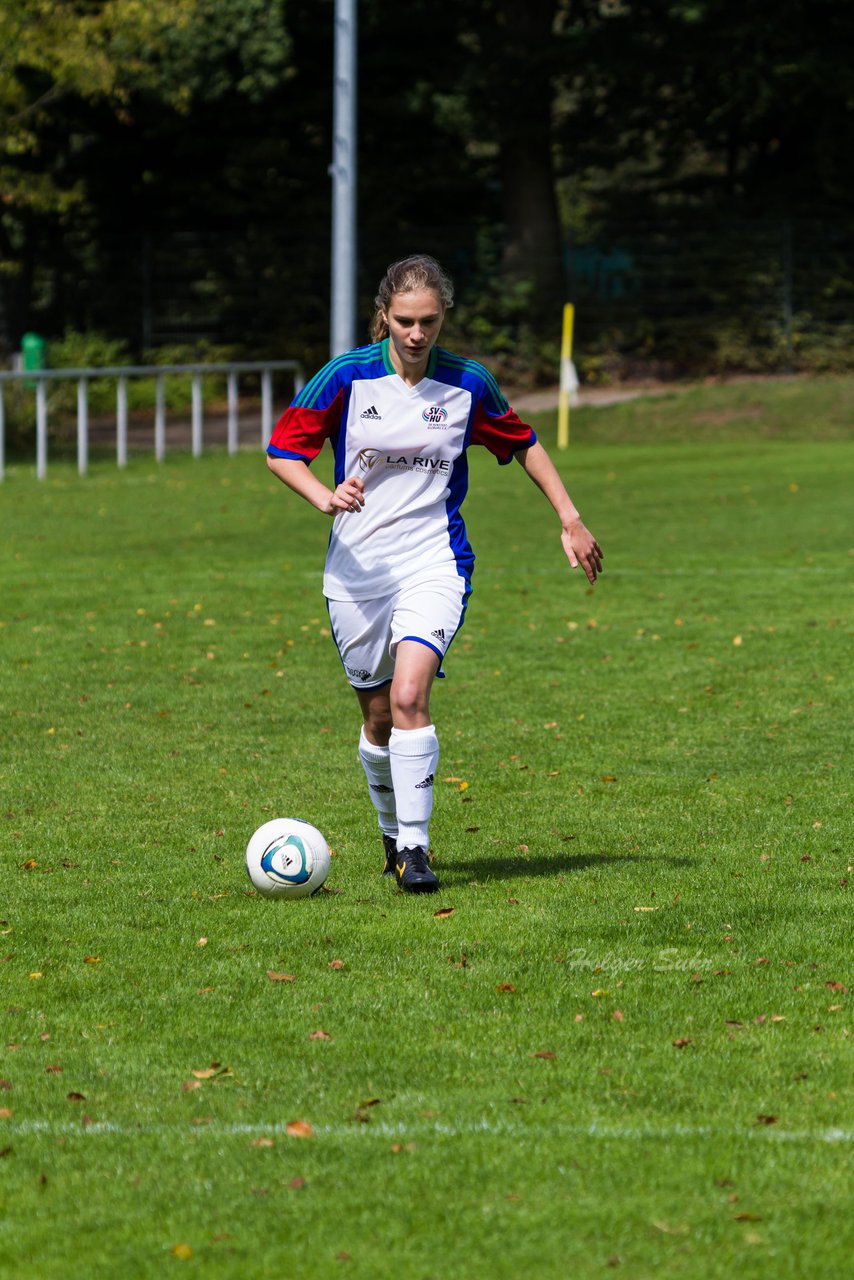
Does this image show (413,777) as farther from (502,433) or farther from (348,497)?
(502,433)

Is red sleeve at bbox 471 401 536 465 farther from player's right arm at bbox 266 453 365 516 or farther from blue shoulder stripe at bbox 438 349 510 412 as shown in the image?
player's right arm at bbox 266 453 365 516

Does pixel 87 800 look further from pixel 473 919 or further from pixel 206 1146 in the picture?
pixel 206 1146

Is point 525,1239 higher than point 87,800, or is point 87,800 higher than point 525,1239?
point 525,1239

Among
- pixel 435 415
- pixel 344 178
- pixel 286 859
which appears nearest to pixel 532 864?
pixel 286 859

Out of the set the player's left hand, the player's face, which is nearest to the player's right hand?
the player's face

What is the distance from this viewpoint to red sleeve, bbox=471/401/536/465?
6.56 metres

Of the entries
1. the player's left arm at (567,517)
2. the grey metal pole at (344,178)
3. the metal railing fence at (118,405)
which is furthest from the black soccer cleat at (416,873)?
the grey metal pole at (344,178)

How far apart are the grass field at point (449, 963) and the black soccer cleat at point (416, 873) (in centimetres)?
8

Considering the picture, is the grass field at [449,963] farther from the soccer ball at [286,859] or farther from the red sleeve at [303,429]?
the red sleeve at [303,429]

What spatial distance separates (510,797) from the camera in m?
8.06

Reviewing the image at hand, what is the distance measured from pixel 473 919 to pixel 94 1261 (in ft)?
8.58

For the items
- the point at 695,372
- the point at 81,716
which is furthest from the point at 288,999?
the point at 695,372

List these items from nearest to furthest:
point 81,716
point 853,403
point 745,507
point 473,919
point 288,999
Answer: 1. point 288,999
2. point 473,919
3. point 81,716
4. point 745,507
5. point 853,403

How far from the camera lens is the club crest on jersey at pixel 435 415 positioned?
20.9ft
